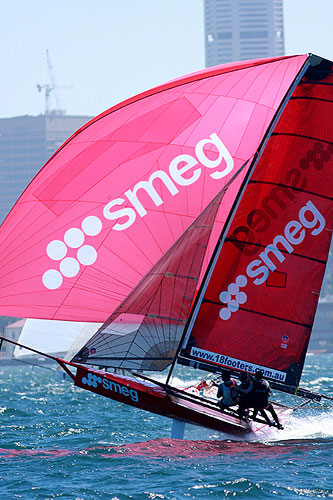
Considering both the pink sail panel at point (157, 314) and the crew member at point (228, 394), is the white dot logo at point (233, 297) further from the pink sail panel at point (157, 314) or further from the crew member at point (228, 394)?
the crew member at point (228, 394)

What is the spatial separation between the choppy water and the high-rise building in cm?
16653

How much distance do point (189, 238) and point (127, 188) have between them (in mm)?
1286

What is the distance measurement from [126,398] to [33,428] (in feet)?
13.1

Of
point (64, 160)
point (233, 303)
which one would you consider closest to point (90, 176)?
point (64, 160)

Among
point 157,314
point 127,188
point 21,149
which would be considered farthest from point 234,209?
point 21,149

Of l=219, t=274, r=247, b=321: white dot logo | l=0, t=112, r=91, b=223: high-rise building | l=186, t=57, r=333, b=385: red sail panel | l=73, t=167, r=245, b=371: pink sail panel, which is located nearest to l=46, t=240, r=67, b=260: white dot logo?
l=73, t=167, r=245, b=371: pink sail panel

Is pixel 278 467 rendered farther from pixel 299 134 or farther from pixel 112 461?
pixel 299 134

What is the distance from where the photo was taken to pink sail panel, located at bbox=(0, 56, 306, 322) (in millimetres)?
11695

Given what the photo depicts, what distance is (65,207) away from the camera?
39.7 feet

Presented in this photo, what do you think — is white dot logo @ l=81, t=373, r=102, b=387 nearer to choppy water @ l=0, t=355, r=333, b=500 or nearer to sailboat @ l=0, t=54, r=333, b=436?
sailboat @ l=0, t=54, r=333, b=436

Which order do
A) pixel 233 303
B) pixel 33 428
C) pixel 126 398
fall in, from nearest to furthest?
pixel 126 398, pixel 233 303, pixel 33 428

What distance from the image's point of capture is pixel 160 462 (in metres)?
10.3

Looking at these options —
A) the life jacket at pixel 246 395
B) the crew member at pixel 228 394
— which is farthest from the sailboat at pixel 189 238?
the life jacket at pixel 246 395

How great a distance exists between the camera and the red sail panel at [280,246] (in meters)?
12.0
